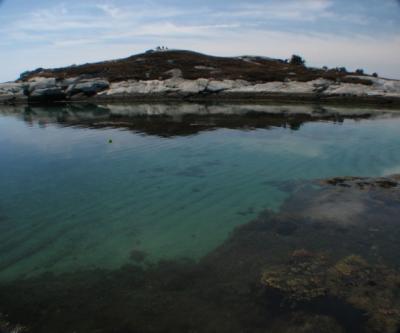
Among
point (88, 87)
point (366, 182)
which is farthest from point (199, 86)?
point (366, 182)

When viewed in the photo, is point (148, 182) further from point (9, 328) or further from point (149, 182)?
point (9, 328)

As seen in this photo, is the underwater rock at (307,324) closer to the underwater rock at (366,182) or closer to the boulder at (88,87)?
the underwater rock at (366,182)

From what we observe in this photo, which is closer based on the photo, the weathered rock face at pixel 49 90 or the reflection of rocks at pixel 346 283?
the reflection of rocks at pixel 346 283

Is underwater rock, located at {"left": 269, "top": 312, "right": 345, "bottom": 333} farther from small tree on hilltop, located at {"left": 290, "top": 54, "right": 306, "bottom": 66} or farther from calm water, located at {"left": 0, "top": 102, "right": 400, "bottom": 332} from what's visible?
small tree on hilltop, located at {"left": 290, "top": 54, "right": 306, "bottom": 66}

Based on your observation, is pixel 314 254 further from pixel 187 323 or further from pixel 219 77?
pixel 219 77

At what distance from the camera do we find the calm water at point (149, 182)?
46.1 ft

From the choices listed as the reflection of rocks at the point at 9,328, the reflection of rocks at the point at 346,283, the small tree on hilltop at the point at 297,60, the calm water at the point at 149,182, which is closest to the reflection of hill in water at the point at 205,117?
the calm water at the point at 149,182

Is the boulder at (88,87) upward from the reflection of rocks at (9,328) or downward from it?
upward

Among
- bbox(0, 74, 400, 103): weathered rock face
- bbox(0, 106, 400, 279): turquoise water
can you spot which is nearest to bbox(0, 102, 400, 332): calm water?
bbox(0, 106, 400, 279): turquoise water

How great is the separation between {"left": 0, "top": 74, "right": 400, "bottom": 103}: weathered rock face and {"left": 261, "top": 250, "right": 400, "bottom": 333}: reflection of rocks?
6880cm

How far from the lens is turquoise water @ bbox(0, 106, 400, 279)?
14367 millimetres

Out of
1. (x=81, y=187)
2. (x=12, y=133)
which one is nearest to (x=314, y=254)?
(x=81, y=187)

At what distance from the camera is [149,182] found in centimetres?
2217

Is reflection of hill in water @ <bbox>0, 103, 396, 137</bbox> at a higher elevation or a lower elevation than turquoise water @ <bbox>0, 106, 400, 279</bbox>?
higher
